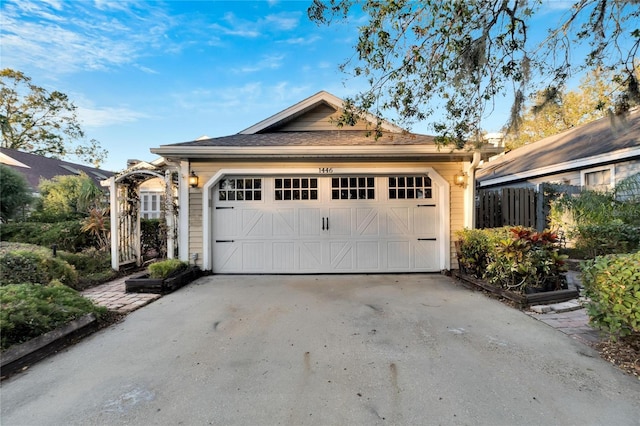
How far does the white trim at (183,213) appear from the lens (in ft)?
19.2

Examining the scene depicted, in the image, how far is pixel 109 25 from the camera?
6109mm

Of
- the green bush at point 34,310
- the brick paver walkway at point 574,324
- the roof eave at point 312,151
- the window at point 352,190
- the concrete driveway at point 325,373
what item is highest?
the roof eave at point 312,151

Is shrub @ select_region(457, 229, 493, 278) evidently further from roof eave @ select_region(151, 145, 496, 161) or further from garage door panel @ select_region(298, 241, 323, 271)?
garage door panel @ select_region(298, 241, 323, 271)

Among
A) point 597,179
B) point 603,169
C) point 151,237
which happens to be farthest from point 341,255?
point 597,179

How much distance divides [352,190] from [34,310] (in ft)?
16.2

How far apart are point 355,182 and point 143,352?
4546 millimetres

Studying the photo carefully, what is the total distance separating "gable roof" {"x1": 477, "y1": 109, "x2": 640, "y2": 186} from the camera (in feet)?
22.5

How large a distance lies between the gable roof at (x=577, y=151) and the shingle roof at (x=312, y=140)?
3169 mm

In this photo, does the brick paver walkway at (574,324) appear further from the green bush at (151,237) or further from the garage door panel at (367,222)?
the green bush at (151,237)

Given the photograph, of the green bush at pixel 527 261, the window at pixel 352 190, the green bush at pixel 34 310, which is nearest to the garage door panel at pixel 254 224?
the window at pixel 352 190

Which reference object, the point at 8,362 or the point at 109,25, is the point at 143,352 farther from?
the point at 109,25

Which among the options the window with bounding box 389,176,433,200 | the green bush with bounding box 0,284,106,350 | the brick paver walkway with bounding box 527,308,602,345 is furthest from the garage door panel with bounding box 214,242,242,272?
the brick paver walkway with bounding box 527,308,602,345

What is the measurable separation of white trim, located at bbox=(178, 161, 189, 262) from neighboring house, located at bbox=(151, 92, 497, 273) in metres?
0.02

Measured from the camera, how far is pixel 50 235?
275 inches
